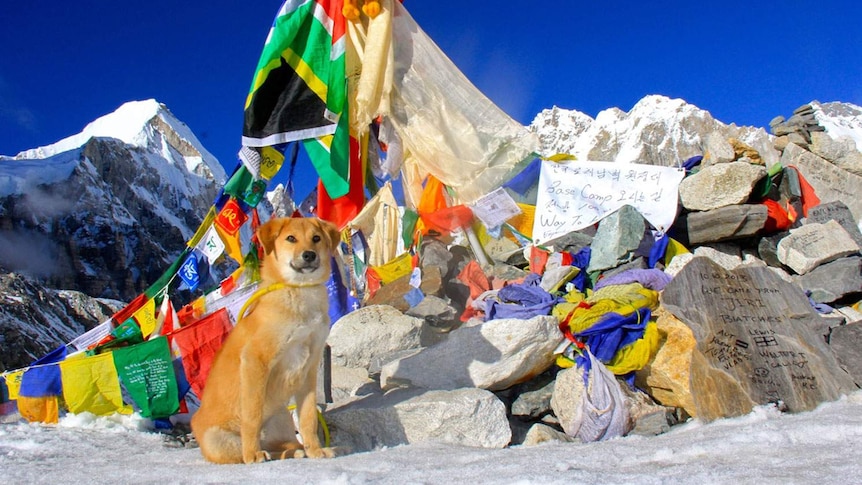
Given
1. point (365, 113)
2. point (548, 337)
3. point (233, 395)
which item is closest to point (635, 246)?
point (548, 337)

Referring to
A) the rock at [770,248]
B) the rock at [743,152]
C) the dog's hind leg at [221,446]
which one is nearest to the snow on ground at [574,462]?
the dog's hind leg at [221,446]

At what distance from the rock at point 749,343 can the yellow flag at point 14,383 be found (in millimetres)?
5506

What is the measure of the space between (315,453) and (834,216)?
716 centimetres

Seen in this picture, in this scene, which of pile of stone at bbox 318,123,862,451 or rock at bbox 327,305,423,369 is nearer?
pile of stone at bbox 318,123,862,451

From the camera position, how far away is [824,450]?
2504 mm

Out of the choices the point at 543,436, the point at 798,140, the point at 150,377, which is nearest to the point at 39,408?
the point at 150,377

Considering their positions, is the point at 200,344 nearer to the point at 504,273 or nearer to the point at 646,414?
the point at 504,273

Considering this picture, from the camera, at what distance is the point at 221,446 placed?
10.9ft

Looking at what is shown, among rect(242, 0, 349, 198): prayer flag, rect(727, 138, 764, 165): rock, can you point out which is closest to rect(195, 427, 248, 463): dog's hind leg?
rect(242, 0, 349, 198): prayer flag

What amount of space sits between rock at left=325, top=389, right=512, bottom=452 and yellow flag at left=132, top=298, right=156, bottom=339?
268 cm

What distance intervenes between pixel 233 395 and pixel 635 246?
4.44 metres

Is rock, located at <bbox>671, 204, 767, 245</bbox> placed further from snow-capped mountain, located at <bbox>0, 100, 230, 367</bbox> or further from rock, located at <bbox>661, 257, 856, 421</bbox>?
snow-capped mountain, located at <bbox>0, 100, 230, 367</bbox>

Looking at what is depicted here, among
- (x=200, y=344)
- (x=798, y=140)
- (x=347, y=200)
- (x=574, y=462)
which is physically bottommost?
(x=574, y=462)

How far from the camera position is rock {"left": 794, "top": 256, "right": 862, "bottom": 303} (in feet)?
19.4
